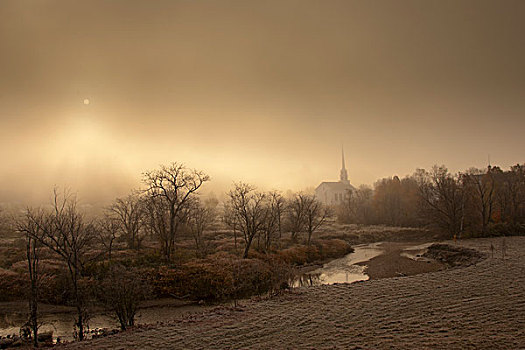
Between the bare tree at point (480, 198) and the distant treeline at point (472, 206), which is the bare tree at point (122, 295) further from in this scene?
the bare tree at point (480, 198)

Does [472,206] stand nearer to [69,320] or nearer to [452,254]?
[452,254]

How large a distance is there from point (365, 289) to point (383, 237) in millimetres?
43922

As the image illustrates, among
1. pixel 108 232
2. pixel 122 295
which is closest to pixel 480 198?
pixel 122 295

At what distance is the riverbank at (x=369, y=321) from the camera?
11.0m

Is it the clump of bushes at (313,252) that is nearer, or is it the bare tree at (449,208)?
the clump of bushes at (313,252)

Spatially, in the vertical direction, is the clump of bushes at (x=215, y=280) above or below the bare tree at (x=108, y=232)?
below

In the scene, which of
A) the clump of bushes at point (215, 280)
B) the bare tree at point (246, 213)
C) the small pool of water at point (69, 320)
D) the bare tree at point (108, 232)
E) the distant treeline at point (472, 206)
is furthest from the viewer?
the distant treeline at point (472, 206)

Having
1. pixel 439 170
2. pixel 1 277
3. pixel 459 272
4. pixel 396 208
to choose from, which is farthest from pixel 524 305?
pixel 396 208

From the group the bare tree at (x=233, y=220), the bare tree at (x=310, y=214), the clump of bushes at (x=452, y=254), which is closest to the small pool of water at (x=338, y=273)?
the bare tree at (x=310, y=214)

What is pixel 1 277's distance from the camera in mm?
25312

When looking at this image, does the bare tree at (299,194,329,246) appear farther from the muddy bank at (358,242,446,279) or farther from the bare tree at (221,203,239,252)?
the bare tree at (221,203,239,252)

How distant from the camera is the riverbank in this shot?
36.0 feet

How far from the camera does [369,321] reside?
44.0 feet

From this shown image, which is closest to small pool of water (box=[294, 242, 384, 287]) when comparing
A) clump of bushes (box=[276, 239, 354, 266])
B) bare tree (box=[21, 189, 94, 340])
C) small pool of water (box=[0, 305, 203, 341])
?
clump of bushes (box=[276, 239, 354, 266])
